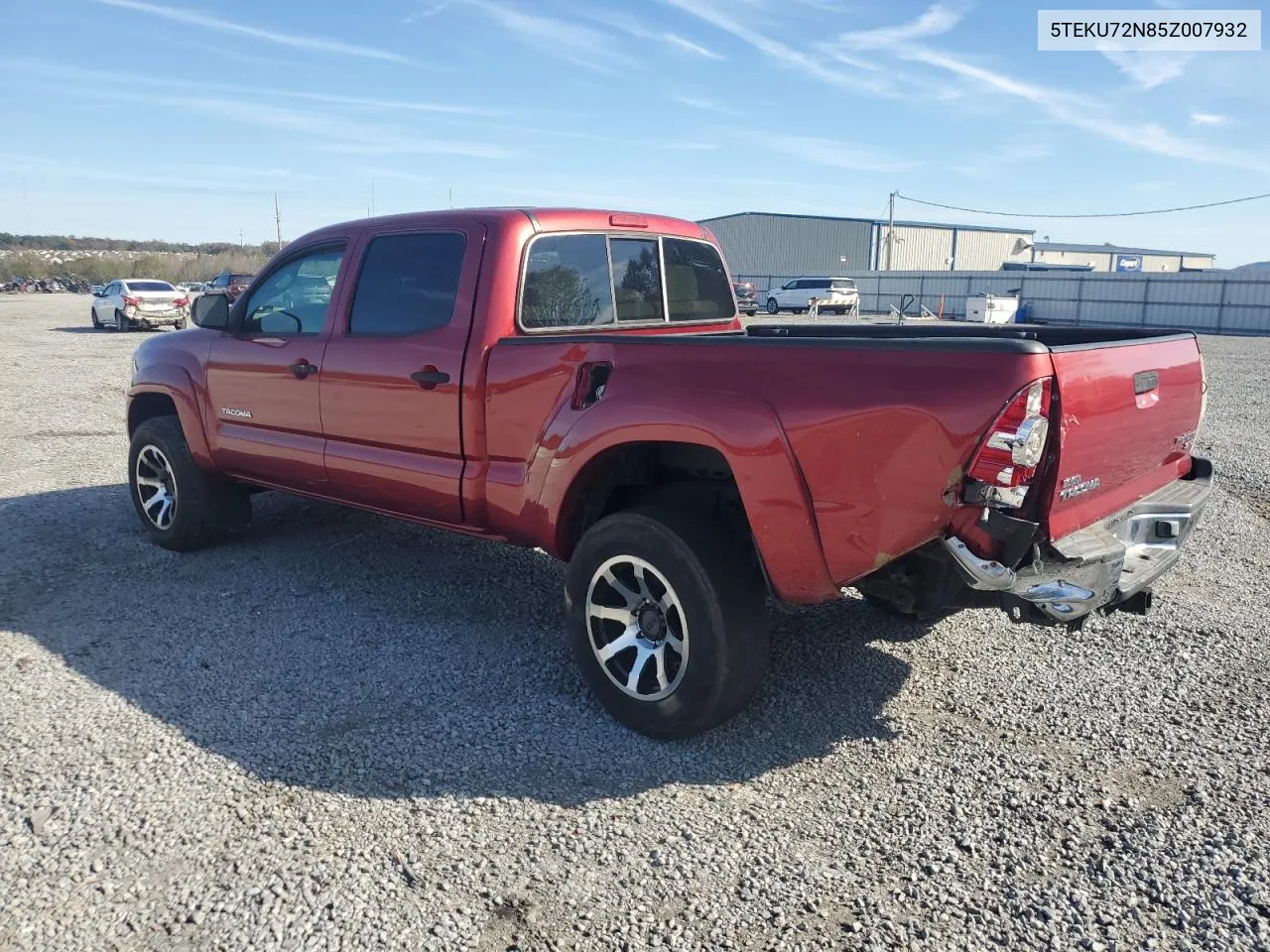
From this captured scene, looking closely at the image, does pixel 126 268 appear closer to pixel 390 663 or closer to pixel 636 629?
pixel 390 663

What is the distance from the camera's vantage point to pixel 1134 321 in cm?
3656

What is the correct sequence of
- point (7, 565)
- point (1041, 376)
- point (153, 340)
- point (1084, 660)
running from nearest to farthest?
point (1041, 376), point (1084, 660), point (7, 565), point (153, 340)

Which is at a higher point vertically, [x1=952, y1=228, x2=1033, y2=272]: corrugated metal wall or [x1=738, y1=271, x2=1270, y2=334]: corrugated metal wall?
[x1=952, y1=228, x2=1033, y2=272]: corrugated metal wall

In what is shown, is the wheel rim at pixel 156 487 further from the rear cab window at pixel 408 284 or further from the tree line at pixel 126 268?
the tree line at pixel 126 268

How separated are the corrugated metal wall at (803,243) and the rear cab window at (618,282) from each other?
61.4 meters

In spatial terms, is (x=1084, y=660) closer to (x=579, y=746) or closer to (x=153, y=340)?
(x=579, y=746)

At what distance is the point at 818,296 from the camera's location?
40.0 metres

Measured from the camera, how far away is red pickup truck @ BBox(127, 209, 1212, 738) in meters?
2.86

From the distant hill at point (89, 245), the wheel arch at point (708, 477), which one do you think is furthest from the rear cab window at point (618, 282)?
the distant hill at point (89, 245)

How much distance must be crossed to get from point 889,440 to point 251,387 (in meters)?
3.85

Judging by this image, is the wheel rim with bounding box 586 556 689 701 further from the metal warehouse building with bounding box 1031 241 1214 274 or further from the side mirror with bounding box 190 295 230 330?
the metal warehouse building with bounding box 1031 241 1214 274

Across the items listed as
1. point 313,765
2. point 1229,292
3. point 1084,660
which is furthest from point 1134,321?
point 313,765

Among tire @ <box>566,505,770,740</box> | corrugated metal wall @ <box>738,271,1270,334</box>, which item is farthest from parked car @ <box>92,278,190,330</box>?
Result: tire @ <box>566,505,770,740</box>

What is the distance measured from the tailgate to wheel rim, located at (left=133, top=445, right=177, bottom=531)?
513 cm
